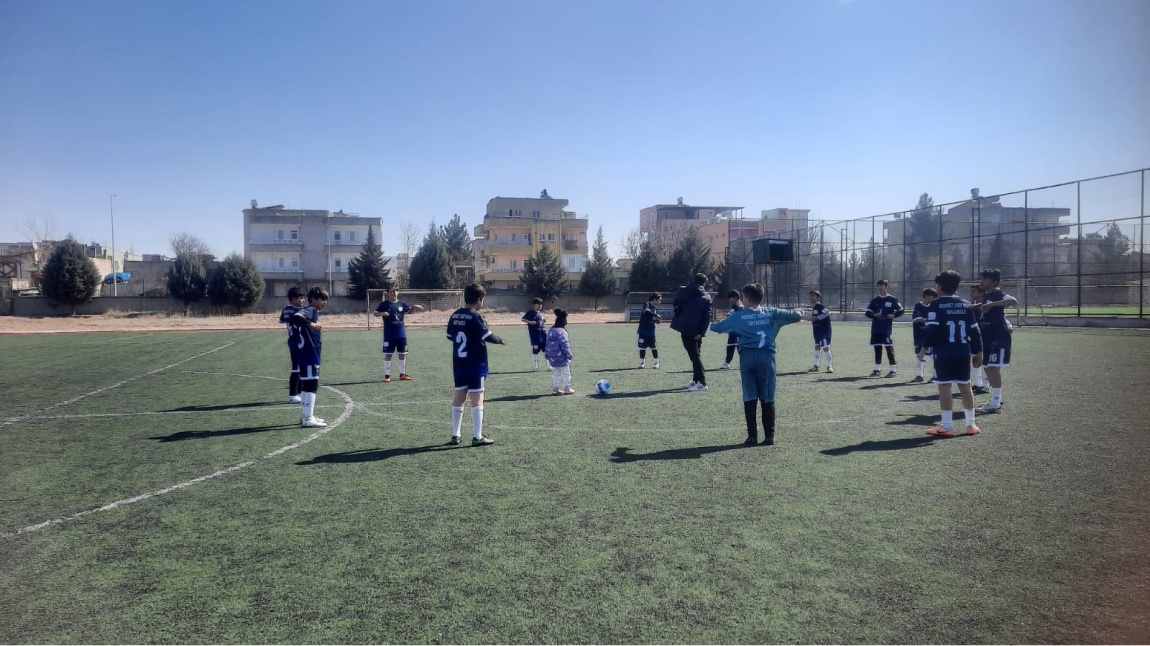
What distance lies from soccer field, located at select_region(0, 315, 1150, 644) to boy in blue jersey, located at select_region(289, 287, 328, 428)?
0.42 metres

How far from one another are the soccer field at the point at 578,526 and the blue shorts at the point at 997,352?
2.47ft

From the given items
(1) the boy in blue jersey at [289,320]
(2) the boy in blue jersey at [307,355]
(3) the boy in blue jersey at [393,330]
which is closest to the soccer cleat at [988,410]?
(2) the boy in blue jersey at [307,355]

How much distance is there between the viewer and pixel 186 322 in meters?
50.6

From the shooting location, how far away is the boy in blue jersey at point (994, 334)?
1020 centimetres

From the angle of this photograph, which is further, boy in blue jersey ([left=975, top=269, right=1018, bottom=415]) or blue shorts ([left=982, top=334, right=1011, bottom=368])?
blue shorts ([left=982, top=334, right=1011, bottom=368])

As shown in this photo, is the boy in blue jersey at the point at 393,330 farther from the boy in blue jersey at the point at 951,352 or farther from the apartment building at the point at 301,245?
the apartment building at the point at 301,245

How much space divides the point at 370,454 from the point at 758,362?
15.6ft

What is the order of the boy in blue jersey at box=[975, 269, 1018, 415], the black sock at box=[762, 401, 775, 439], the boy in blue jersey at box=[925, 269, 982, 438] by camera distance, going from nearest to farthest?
the black sock at box=[762, 401, 775, 439] → the boy in blue jersey at box=[925, 269, 982, 438] → the boy in blue jersey at box=[975, 269, 1018, 415]

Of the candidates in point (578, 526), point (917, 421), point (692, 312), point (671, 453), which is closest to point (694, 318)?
point (692, 312)

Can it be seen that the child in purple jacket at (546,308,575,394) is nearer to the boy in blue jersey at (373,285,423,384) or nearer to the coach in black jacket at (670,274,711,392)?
the coach in black jacket at (670,274,711,392)

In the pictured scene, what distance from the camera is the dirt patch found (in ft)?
148

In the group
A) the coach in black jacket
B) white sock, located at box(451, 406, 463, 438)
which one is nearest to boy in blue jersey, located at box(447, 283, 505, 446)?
white sock, located at box(451, 406, 463, 438)

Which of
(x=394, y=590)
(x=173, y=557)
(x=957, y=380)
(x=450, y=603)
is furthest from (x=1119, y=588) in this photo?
(x=173, y=557)

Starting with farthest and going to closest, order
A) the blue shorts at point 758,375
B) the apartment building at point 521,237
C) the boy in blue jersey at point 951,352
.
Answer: the apartment building at point 521,237, the boy in blue jersey at point 951,352, the blue shorts at point 758,375
